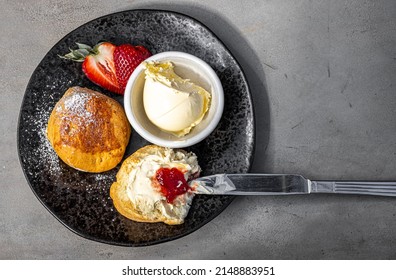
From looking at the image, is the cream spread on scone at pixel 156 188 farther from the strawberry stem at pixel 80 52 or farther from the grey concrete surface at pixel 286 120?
the strawberry stem at pixel 80 52

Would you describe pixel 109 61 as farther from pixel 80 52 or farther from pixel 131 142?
pixel 131 142

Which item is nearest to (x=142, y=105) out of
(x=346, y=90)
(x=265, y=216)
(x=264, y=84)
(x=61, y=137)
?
(x=61, y=137)

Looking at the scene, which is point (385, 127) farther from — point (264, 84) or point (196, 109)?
point (196, 109)

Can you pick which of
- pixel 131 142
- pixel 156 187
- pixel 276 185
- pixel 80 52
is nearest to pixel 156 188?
pixel 156 187

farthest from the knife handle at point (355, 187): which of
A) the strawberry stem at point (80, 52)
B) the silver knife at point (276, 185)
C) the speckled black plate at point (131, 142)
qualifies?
the strawberry stem at point (80, 52)

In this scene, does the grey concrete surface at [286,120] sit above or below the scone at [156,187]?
above

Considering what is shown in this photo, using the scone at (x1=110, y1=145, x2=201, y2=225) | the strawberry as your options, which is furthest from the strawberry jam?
the strawberry

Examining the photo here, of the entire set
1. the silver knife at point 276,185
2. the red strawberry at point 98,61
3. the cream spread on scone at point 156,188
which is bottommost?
the cream spread on scone at point 156,188

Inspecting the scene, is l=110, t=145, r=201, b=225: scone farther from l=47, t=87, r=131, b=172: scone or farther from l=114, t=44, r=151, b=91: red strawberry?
Answer: l=114, t=44, r=151, b=91: red strawberry
